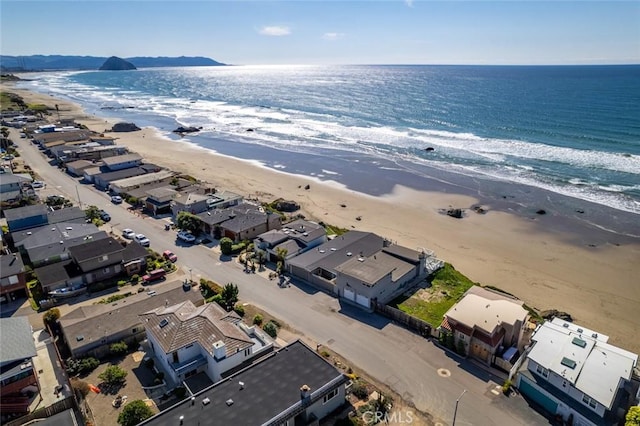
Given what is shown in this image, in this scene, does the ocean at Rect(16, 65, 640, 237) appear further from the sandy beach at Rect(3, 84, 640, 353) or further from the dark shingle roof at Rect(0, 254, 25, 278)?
the dark shingle roof at Rect(0, 254, 25, 278)

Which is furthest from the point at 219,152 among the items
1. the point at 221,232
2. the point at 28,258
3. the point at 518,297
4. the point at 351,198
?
the point at 518,297

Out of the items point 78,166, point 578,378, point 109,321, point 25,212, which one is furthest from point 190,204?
point 578,378

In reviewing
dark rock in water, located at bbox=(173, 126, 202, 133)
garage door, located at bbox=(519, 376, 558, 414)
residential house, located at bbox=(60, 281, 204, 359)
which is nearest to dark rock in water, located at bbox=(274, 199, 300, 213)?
residential house, located at bbox=(60, 281, 204, 359)

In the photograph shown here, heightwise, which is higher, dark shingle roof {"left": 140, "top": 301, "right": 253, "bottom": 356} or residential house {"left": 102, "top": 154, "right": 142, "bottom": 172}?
residential house {"left": 102, "top": 154, "right": 142, "bottom": 172}

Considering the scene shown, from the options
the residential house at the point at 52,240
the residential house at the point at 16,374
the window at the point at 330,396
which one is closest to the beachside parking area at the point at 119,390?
the residential house at the point at 16,374

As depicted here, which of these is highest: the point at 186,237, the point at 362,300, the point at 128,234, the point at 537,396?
the point at 128,234

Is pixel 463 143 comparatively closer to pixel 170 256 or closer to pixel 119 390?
pixel 170 256
